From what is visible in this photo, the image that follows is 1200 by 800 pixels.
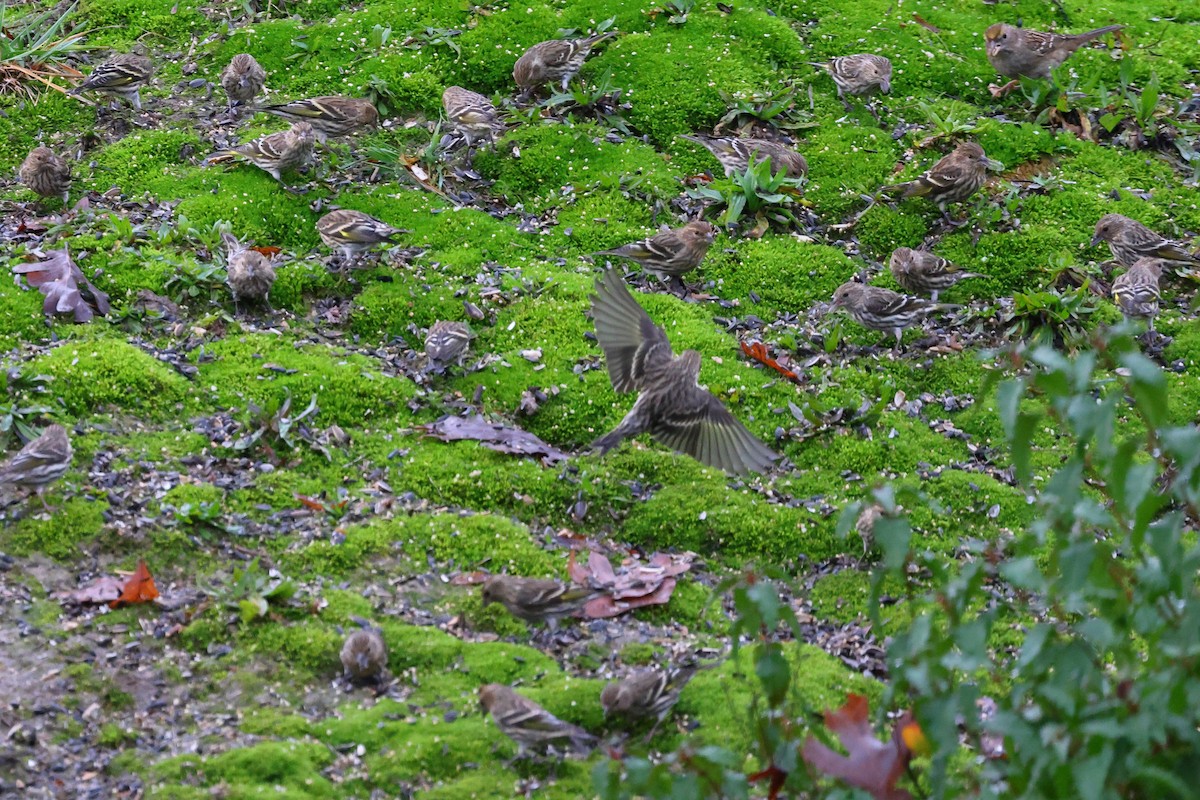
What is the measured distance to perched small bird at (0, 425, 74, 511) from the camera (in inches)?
229

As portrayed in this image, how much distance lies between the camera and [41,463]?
5.87 metres

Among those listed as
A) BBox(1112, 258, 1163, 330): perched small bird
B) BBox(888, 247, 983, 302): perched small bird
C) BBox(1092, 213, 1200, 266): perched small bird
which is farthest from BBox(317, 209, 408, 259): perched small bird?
BBox(1092, 213, 1200, 266): perched small bird

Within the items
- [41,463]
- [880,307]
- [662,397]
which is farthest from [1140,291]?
[41,463]

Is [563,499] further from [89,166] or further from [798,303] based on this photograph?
[89,166]

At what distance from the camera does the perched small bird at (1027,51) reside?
10.3 meters

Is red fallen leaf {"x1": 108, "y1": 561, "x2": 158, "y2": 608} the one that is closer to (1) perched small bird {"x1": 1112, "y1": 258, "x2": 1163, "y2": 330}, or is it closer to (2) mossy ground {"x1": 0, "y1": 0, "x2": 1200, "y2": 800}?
(2) mossy ground {"x1": 0, "y1": 0, "x2": 1200, "y2": 800}

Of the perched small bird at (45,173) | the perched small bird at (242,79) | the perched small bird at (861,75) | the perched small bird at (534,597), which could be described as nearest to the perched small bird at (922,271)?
the perched small bird at (861,75)

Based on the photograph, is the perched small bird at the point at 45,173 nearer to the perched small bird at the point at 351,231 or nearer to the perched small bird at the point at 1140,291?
the perched small bird at the point at 351,231

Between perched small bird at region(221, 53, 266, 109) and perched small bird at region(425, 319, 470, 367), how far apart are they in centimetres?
390

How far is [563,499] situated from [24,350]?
353cm

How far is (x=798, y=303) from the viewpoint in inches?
339

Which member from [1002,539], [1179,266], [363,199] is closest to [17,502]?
[363,199]

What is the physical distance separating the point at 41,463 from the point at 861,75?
7354 mm

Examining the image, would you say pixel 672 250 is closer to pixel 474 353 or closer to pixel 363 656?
pixel 474 353
